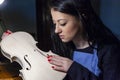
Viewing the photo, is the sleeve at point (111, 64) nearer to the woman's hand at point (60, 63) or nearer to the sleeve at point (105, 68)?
the sleeve at point (105, 68)

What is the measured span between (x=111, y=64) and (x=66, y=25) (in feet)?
0.66

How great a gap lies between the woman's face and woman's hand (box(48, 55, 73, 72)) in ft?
0.26

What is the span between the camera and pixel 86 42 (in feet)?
3.27

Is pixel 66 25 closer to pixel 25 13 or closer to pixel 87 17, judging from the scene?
pixel 87 17

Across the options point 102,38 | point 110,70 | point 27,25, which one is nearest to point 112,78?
point 110,70

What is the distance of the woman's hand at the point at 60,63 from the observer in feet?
3.09

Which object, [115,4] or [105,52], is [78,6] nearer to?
[105,52]

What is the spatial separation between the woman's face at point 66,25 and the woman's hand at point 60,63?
80 millimetres

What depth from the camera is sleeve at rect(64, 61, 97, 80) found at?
910 mm

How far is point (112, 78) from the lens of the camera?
2.89 ft

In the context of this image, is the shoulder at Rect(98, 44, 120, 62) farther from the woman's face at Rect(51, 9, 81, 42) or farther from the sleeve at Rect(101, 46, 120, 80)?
the woman's face at Rect(51, 9, 81, 42)

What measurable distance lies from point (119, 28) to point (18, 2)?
613mm

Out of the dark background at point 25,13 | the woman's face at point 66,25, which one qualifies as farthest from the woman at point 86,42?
the dark background at point 25,13

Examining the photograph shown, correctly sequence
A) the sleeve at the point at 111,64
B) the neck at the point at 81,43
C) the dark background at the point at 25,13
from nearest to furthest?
1. the sleeve at the point at 111,64
2. the neck at the point at 81,43
3. the dark background at the point at 25,13
